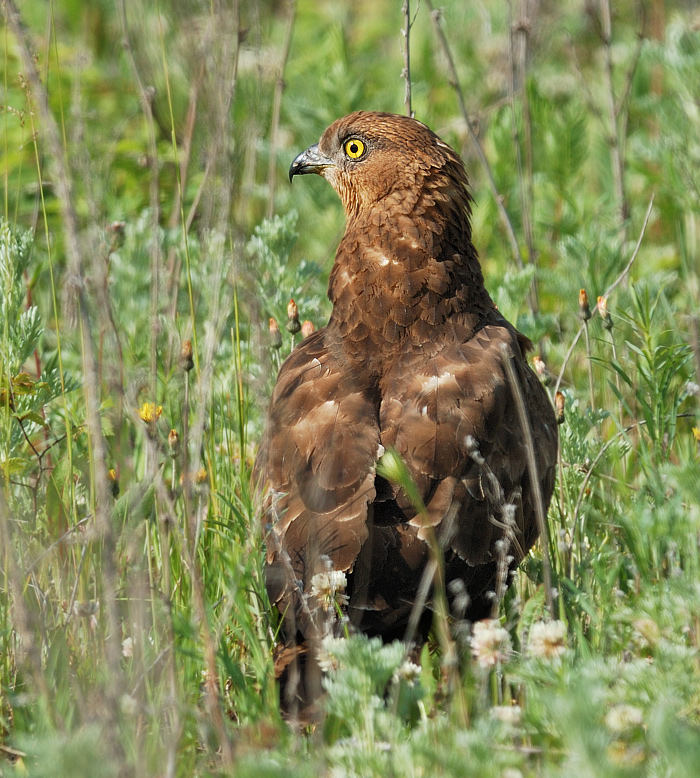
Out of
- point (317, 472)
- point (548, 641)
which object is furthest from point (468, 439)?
point (548, 641)

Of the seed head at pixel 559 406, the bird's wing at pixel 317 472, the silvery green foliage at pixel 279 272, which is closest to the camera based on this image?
the bird's wing at pixel 317 472

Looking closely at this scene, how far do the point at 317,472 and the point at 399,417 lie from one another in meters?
0.30

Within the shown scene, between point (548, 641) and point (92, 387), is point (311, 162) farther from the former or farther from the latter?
point (548, 641)

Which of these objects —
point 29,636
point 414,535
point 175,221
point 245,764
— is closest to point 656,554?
point 414,535

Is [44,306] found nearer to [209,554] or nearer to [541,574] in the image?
[209,554]

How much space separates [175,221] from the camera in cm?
490

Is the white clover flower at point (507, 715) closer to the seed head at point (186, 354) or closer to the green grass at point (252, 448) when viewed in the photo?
the green grass at point (252, 448)

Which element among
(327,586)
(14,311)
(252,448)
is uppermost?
(14,311)

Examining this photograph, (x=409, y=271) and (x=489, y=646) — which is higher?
(x=409, y=271)

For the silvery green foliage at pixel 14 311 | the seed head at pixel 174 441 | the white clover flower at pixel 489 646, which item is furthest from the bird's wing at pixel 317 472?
the silvery green foliage at pixel 14 311

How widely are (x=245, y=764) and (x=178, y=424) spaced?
2.12m

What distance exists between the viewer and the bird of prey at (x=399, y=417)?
2850 millimetres

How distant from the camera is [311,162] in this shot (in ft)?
13.0

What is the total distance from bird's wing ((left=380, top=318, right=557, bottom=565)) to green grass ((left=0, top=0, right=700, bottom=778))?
21 centimetres
